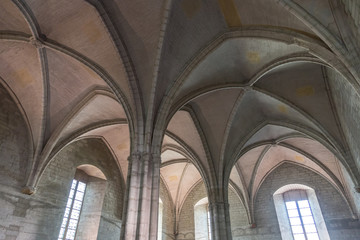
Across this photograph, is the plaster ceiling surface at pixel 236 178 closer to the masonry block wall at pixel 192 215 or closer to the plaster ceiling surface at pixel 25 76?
the masonry block wall at pixel 192 215

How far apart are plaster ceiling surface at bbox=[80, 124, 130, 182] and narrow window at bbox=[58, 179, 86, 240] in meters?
2.45

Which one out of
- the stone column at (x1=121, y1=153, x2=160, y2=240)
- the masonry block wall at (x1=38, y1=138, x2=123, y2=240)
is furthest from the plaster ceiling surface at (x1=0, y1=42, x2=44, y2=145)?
the stone column at (x1=121, y1=153, x2=160, y2=240)

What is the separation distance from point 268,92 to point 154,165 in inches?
259

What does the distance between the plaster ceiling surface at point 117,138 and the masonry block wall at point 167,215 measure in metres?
3.96

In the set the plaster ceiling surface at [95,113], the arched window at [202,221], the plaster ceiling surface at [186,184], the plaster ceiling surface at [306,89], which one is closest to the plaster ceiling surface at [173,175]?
the plaster ceiling surface at [186,184]

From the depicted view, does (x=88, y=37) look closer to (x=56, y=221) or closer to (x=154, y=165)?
(x=154, y=165)

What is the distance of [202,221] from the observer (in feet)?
59.1

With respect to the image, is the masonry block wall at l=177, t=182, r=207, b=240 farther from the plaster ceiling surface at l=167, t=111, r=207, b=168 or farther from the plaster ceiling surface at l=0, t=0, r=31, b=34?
the plaster ceiling surface at l=0, t=0, r=31, b=34

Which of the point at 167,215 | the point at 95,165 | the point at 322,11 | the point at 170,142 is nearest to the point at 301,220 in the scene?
the point at 167,215

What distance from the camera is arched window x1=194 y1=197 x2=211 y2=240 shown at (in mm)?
17219

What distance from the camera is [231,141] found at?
13.7 meters

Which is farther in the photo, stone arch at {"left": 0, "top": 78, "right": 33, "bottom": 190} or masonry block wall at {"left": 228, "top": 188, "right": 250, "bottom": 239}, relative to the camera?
masonry block wall at {"left": 228, "top": 188, "right": 250, "bottom": 239}

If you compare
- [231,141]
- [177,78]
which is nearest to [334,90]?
[231,141]

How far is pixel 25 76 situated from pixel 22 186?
440cm
